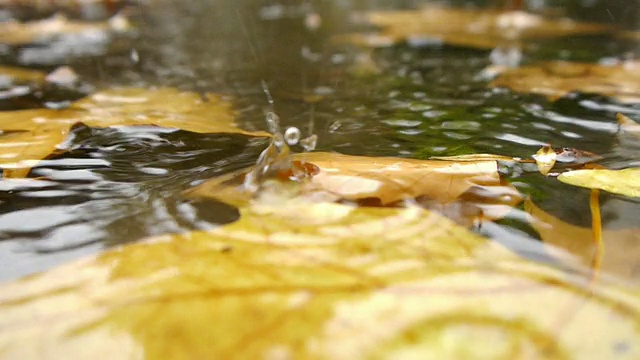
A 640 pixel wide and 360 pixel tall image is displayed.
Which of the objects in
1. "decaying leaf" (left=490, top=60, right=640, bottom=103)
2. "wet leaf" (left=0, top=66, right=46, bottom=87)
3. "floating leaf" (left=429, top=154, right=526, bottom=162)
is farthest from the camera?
"wet leaf" (left=0, top=66, right=46, bottom=87)

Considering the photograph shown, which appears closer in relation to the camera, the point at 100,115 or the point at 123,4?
the point at 100,115

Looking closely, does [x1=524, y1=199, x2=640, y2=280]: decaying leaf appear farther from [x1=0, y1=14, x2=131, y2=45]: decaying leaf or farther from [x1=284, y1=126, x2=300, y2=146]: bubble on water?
[x1=0, y1=14, x2=131, y2=45]: decaying leaf

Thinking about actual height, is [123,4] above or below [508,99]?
above

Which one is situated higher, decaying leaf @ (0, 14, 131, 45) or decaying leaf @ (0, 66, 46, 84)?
decaying leaf @ (0, 14, 131, 45)

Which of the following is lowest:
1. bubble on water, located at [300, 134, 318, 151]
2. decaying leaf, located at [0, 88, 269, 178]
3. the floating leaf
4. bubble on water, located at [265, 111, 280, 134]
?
the floating leaf

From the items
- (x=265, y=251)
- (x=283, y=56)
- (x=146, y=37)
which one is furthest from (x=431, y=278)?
(x=146, y=37)

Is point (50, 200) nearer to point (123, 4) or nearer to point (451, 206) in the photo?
point (451, 206)

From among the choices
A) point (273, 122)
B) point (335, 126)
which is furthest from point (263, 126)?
point (335, 126)

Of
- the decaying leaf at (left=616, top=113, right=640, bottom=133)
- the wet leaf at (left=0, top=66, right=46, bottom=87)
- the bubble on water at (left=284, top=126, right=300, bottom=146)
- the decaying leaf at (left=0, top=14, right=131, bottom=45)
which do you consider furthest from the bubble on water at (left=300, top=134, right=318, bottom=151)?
the decaying leaf at (left=0, top=14, right=131, bottom=45)

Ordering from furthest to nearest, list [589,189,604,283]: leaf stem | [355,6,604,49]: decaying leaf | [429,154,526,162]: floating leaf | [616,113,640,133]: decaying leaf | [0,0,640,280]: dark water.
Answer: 1. [355,6,604,49]: decaying leaf
2. [616,113,640,133]: decaying leaf
3. [429,154,526,162]: floating leaf
4. [0,0,640,280]: dark water
5. [589,189,604,283]: leaf stem
